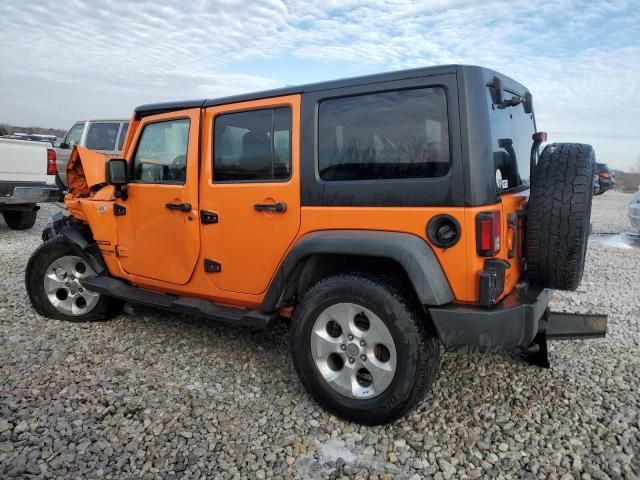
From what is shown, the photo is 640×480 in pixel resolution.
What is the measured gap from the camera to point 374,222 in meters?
2.76

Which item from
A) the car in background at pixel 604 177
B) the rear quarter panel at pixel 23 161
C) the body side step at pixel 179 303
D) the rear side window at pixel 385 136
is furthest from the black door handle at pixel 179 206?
the car in background at pixel 604 177

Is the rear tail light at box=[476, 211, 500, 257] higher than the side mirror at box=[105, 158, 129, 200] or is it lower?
lower

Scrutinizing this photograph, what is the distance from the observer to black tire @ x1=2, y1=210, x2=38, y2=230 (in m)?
9.24

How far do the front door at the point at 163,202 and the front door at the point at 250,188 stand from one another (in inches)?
4.8

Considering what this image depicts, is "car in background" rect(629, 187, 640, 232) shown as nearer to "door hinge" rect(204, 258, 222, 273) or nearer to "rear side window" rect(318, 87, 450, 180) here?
"rear side window" rect(318, 87, 450, 180)

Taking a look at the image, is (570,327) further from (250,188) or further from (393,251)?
(250,188)

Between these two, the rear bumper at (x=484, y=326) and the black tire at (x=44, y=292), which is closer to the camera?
the rear bumper at (x=484, y=326)

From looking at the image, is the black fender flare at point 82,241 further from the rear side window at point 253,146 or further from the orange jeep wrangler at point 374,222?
the rear side window at point 253,146

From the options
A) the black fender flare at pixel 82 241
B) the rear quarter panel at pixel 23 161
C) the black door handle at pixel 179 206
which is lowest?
the black fender flare at pixel 82 241

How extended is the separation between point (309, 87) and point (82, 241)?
2449 millimetres

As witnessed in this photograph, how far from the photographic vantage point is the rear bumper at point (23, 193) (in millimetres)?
8180

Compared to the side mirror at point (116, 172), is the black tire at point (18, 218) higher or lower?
lower

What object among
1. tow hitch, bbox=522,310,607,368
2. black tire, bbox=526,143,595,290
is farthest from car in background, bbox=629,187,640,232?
black tire, bbox=526,143,595,290

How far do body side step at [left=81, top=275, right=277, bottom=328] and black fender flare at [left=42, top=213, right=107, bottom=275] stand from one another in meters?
0.12
